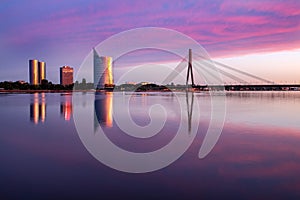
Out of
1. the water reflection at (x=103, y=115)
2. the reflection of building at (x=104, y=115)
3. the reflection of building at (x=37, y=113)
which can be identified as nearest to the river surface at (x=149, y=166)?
the water reflection at (x=103, y=115)

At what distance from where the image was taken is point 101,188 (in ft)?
16.7

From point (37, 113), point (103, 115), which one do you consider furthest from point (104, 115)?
point (37, 113)

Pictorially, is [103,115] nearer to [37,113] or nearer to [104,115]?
[104,115]

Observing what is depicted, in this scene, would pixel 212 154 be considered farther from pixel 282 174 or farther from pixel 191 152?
pixel 282 174

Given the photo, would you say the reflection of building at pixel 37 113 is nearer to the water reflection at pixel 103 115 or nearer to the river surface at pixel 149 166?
the water reflection at pixel 103 115

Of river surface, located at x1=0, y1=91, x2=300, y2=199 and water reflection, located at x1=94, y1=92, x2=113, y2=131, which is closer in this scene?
river surface, located at x1=0, y1=91, x2=300, y2=199

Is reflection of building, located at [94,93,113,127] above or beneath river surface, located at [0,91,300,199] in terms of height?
above

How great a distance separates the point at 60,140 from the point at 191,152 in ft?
15.9

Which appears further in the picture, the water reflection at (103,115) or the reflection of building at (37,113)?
the reflection of building at (37,113)

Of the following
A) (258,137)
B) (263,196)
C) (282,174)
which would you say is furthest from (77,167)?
(258,137)

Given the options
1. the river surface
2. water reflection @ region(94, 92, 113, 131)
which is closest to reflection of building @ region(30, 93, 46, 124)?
water reflection @ region(94, 92, 113, 131)

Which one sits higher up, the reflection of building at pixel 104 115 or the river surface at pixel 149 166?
the reflection of building at pixel 104 115

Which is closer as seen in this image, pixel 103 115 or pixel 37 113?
Answer: pixel 103 115

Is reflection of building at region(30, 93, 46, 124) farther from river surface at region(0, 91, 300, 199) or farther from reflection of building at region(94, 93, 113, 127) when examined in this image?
river surface at region(0, 91, 300, 199)
